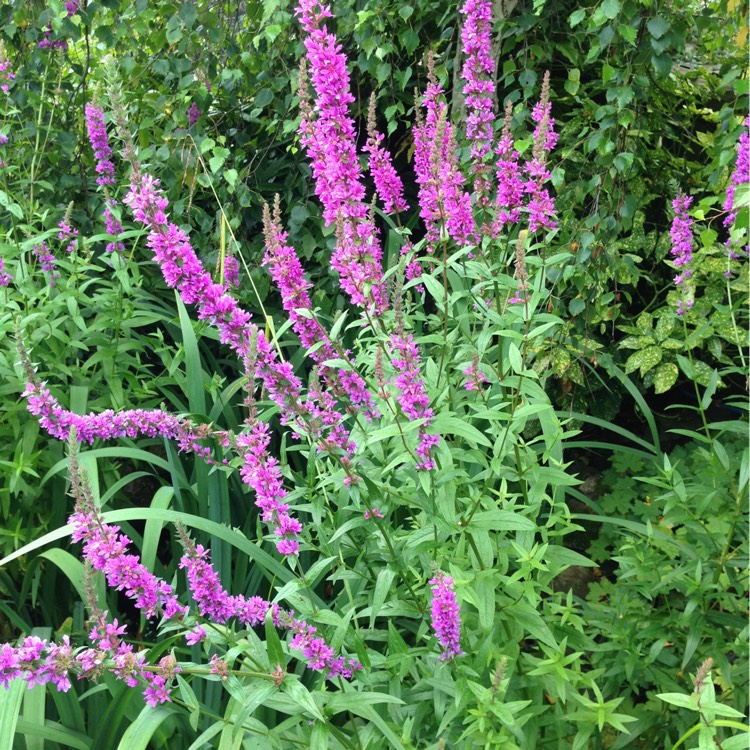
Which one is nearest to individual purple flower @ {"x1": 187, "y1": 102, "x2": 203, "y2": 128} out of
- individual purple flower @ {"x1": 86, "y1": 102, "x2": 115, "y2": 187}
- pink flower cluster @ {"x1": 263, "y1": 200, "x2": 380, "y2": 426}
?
individual purple flower @ {"x1": 86, "y1": 102, "x2": 115, "y2": 187}

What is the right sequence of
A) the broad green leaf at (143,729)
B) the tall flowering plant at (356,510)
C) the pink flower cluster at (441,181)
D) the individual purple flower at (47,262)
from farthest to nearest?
the individual purple flower at (47,262)
the pink flower cluster at (441,181)
the broad green leaf at (143,729)
the tall flowering plant at (356,510)

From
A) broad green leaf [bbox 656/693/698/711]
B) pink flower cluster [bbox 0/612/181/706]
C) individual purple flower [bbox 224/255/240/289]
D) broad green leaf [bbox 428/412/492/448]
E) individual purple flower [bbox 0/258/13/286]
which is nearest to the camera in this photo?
broad green leaf [bbox 656/693/698/711]

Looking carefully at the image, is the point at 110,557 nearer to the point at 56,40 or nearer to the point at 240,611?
the point at 240,611

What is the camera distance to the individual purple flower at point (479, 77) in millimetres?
2561

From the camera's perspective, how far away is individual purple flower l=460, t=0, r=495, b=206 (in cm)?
256

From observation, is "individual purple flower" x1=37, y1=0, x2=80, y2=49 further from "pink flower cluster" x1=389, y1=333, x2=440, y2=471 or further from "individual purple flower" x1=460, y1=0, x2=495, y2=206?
"pink flower cluster" x1=389, y1=333, x2=440, y2=471

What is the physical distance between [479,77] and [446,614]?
1722 millimetres

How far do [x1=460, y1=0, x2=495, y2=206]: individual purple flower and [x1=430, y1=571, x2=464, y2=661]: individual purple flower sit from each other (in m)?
1.38

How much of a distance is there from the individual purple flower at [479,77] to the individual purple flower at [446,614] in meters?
1.38

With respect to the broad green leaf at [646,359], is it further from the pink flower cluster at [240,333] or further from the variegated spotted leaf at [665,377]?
the pink flower cluster at [240,333]

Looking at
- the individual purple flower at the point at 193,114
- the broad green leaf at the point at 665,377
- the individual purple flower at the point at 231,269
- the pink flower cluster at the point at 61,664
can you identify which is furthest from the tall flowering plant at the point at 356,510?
the individual purple flower at the point at 193,114

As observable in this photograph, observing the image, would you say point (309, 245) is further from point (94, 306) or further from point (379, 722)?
point (379, 722)

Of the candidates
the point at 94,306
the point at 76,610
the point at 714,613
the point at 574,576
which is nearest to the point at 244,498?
the point at 76,610

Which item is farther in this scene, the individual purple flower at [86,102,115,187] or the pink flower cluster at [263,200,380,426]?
the individual purple flower at [86,102,115,187]
